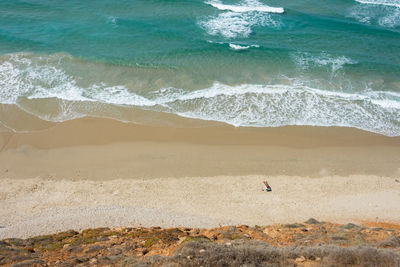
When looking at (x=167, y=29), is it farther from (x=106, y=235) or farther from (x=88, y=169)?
(x=106, y=235)

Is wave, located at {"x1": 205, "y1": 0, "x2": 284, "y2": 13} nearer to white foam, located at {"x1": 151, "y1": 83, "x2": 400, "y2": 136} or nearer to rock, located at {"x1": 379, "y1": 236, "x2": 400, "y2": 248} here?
white foam, located at {"x1": 151, "y1": 83, "x2": 400, "y2": 136}

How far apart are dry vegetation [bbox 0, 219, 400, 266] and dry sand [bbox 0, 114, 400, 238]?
180 centimetres

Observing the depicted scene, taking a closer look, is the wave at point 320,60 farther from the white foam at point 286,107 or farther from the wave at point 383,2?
the wave at point 383,2

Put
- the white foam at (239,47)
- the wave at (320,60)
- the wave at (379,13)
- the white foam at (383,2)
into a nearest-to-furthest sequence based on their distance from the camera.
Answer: the wave at (320,60)
the white foam at (239,47)
the wave at (379,13)
the white foam at (383,2)

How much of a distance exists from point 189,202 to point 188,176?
1998 mm

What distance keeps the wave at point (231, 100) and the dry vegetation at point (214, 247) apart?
9.97 metres

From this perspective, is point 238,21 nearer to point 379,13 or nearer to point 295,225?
point 379,13

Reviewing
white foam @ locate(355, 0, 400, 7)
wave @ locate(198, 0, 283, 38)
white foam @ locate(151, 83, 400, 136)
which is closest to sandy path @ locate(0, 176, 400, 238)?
white foam @ locate(151, 83, 400, 136)

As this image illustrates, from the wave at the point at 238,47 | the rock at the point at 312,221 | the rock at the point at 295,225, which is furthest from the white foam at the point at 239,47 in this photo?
the rock at the point at 295,225

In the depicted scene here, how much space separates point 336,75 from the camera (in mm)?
26859

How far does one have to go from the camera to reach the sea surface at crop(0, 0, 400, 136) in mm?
23078

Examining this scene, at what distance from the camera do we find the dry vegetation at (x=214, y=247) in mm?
9930

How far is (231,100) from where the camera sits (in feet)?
78.5

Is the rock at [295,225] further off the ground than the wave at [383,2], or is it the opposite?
the wave at [383,2]
